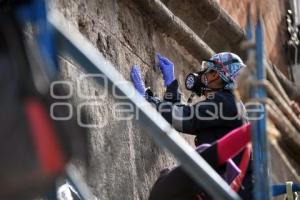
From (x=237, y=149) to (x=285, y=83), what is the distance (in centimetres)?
509

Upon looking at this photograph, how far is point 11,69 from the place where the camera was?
1.62 meters

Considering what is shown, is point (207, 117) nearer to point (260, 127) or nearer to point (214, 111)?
point (214, 111)

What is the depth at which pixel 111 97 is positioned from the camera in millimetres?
3811

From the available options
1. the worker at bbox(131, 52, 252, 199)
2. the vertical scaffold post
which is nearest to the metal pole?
the vertical scaffold post

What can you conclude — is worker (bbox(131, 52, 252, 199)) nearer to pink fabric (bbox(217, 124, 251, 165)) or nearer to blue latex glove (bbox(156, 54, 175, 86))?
blue latex glove (bbox(156, 54, 175, 86))

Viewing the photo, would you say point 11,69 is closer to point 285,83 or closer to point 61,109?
point 61,109

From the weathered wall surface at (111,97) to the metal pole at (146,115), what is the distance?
4.11ft

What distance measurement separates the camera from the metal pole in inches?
81.1

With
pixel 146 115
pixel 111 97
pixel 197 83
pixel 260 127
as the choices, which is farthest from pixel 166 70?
pixel 146 115

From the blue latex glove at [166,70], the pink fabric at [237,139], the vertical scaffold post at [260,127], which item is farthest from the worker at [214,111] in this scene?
the vertical scaffold post at [260,127]

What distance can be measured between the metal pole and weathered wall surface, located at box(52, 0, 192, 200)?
4.11 feet

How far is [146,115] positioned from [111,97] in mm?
1692

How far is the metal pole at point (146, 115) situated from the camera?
6.76 feet

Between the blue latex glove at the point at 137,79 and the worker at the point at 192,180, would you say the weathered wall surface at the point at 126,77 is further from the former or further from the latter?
the worker at the point at 192,180
